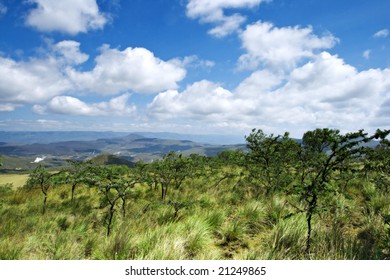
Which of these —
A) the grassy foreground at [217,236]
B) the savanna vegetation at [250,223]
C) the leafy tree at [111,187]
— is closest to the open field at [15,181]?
the savanna vegetation at [250,223]

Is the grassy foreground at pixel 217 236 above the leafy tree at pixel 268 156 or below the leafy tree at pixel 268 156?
below

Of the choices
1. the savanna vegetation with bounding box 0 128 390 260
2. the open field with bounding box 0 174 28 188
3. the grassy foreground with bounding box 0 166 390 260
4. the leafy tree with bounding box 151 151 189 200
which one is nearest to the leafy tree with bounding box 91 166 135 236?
the savanna vegetation with bounding box 0 128 390 260

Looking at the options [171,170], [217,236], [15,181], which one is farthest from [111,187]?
[15,181]

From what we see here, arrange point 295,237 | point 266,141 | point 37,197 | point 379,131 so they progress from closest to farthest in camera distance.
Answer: point 379,131, point 295,237, point 266,141, point 37,197

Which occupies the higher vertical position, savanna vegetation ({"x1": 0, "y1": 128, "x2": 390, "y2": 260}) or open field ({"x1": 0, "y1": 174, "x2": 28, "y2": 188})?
savanna vegetation ({"x1": 0, "y1": 128, "x2": 390, "y2": 260})

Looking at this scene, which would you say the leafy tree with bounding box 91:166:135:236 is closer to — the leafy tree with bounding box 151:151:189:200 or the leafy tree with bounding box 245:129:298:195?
the leafy tree with bounding box 151:151:189:200

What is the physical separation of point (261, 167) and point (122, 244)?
12292 mm

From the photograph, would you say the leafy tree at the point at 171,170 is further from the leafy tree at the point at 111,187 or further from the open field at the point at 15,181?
the open field at the point at 15,181

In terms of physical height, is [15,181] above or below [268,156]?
below

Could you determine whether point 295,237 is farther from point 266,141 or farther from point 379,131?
point 266,141

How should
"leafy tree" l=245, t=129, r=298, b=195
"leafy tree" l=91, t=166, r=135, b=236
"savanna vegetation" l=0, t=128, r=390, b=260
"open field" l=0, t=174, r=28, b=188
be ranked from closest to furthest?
"savanna vegetation" l=0, t=128, r=390, b=260, "leafy tree" l=91, t=166, r=135, b=236, "leafy tree" l=245, t=129, r=298, b=195, "open field" l=0, t=174, r=28, b=188

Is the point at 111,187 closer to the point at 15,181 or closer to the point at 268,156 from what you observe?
the point at 268,156
